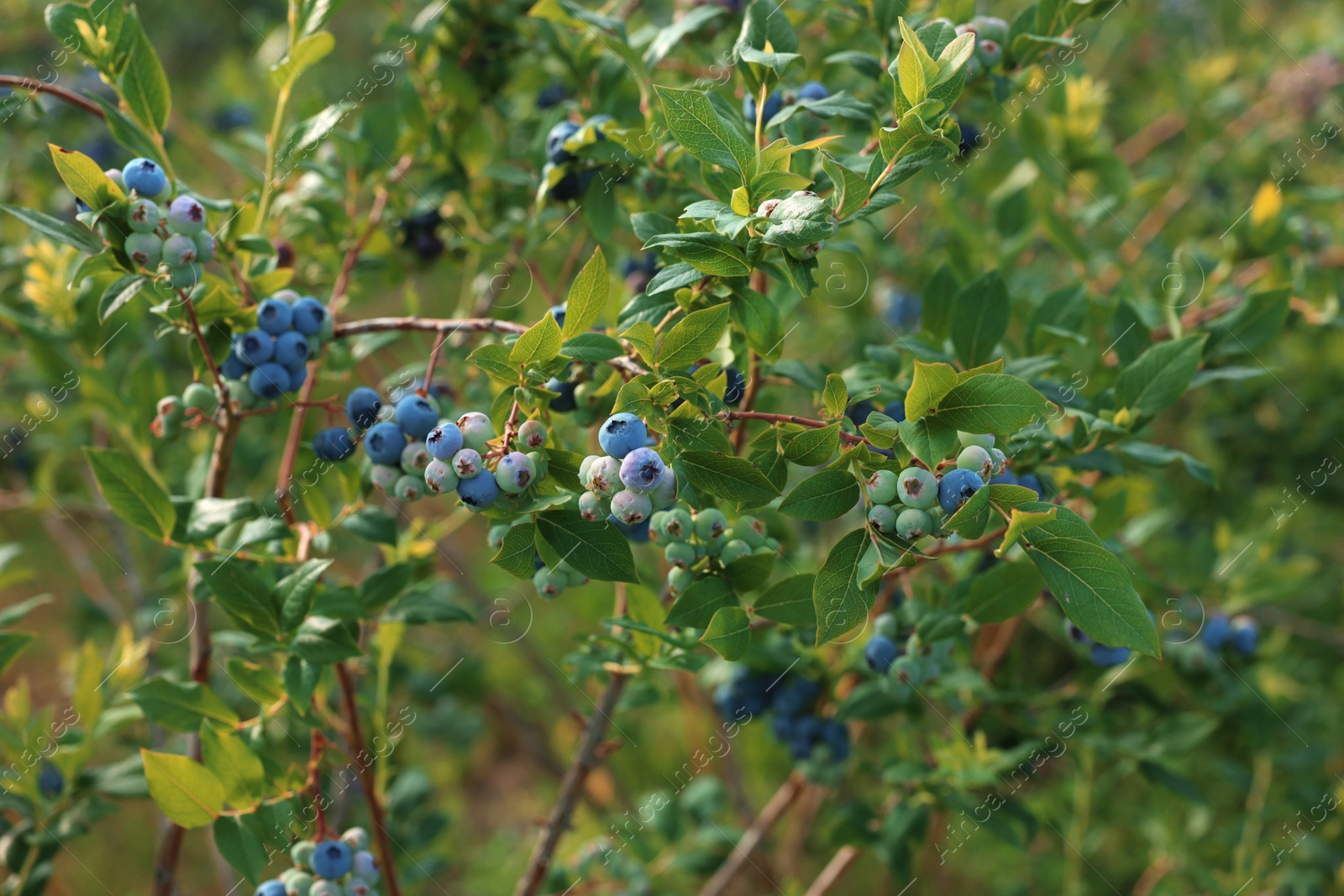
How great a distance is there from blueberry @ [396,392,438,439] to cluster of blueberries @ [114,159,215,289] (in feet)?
0.99

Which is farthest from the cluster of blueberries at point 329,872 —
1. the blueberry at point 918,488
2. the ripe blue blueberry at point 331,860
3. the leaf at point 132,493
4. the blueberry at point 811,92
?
the blueberry at point 811,92

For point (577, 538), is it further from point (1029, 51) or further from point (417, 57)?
point (417, 57)

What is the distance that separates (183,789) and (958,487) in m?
1.05

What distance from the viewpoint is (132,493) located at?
1331mm

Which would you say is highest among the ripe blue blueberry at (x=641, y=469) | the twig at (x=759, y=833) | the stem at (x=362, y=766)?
the ripe blue blueberry at (x=641, y=469)

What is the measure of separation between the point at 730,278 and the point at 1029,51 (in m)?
0.63

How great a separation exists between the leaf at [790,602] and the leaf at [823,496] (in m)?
0.18

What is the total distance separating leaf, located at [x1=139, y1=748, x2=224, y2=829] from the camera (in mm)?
1240

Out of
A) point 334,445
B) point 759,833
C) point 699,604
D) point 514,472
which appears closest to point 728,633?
point 699,604

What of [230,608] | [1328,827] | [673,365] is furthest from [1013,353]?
[1328,827]

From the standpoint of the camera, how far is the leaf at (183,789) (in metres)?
1.24

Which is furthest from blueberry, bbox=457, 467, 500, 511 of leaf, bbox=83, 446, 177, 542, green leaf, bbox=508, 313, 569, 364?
leaf, bbox=83, 446, 177, 542

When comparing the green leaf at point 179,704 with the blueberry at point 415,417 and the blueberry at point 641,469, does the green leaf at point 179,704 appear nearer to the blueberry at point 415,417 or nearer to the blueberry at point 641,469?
the blueberry at point 415,417

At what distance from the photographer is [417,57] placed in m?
1.83
